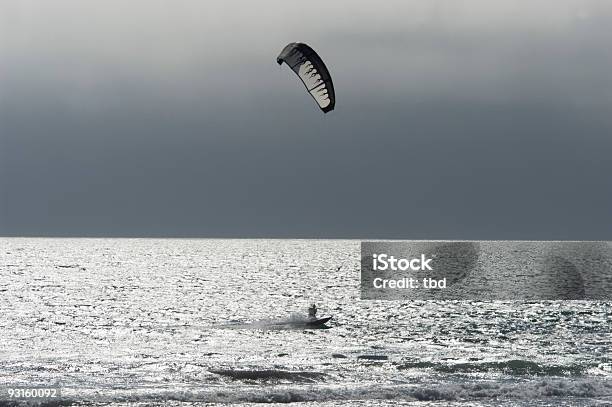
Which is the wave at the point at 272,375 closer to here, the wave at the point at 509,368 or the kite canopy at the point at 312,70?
the wave at the point at 509,368

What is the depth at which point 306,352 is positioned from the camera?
40969mm

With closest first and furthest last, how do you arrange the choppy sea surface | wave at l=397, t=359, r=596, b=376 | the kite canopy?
1. the kite canopy
2. the choppy sea surface
3. wave at l=397, t=359, r=596, b=376

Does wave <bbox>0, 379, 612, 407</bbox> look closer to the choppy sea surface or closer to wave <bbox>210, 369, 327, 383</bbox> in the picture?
the choppy sea surface

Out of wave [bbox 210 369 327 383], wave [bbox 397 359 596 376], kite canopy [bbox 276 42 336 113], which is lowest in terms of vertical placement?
wave [bbox 210 369 327 383]

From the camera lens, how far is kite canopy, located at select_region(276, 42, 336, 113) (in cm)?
2492

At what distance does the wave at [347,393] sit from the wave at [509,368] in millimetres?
3793

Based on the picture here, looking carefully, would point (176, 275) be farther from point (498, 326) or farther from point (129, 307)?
point (498, 326)

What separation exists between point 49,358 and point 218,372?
8845mm

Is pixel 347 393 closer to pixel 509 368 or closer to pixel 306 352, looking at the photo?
pixel 509 368

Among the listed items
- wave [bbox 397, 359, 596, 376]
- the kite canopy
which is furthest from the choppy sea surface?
the kite canopy

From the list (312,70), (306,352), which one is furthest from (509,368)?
(312,70)

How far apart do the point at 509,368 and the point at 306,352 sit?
9398 mm

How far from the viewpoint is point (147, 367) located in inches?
1406

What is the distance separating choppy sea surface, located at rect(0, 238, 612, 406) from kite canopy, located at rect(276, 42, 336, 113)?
9.42m
